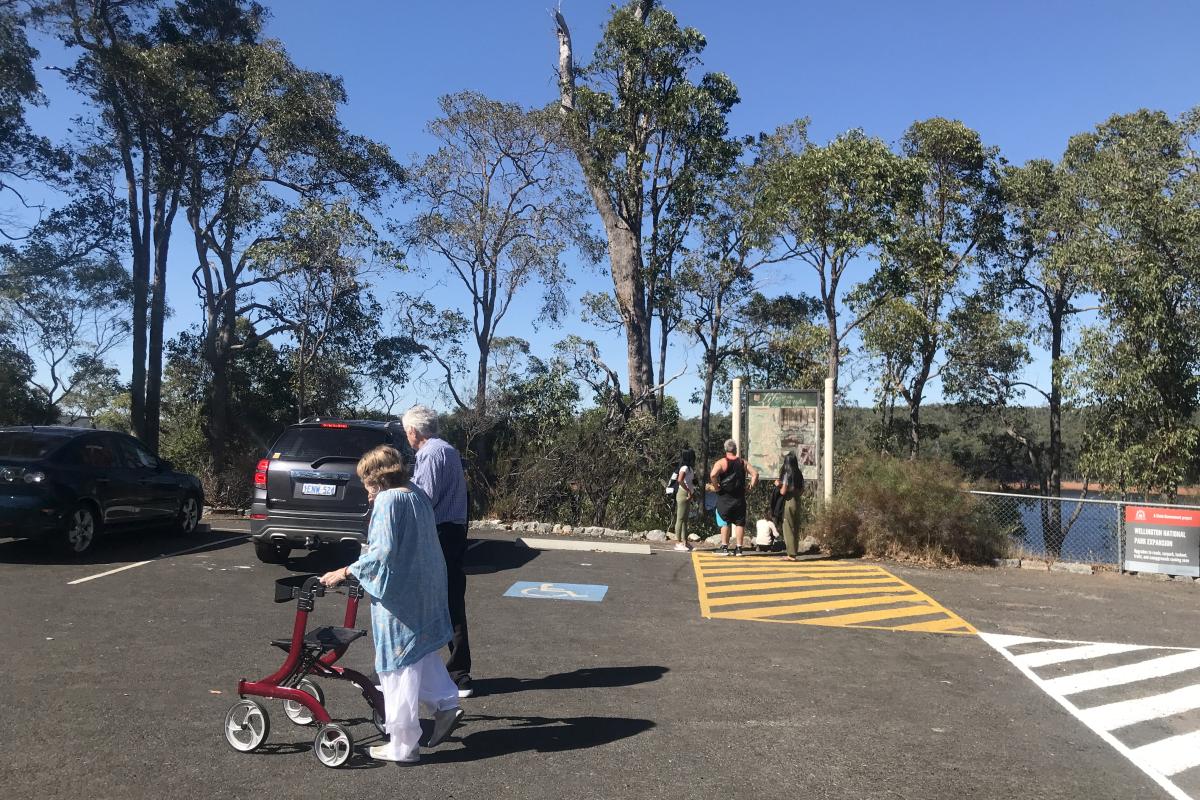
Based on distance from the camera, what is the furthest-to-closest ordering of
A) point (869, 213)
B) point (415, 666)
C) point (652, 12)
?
1. point (652, 12)
2. point (869, 213)
3. point (415, 666)

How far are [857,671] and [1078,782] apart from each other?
82.2 inches

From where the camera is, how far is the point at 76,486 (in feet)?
32.7

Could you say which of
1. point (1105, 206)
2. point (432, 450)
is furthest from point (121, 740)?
point (1105, 206)

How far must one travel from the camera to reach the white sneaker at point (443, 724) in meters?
4.50

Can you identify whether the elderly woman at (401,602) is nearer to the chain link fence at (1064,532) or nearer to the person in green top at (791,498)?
the person in green top at (791,498)

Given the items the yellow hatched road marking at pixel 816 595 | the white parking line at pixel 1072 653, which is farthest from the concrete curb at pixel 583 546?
the white parking line at pixel 1072 653

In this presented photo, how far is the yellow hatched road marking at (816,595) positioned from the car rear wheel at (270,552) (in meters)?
→ 5.18

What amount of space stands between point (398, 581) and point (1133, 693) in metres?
5.54

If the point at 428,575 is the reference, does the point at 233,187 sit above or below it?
above

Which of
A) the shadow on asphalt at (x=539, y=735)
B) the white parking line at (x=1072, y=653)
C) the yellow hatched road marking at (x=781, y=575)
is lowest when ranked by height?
the white parking line at (x=1072, y=653)

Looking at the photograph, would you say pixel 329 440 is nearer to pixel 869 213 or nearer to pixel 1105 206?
pixel 869 213

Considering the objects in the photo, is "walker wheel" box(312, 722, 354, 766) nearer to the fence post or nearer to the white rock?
the white rock

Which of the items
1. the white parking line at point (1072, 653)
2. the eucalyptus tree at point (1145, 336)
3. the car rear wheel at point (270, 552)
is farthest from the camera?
the eucalyptus tree at point (1145, 336)

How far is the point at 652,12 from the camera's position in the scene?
21.9 meters
